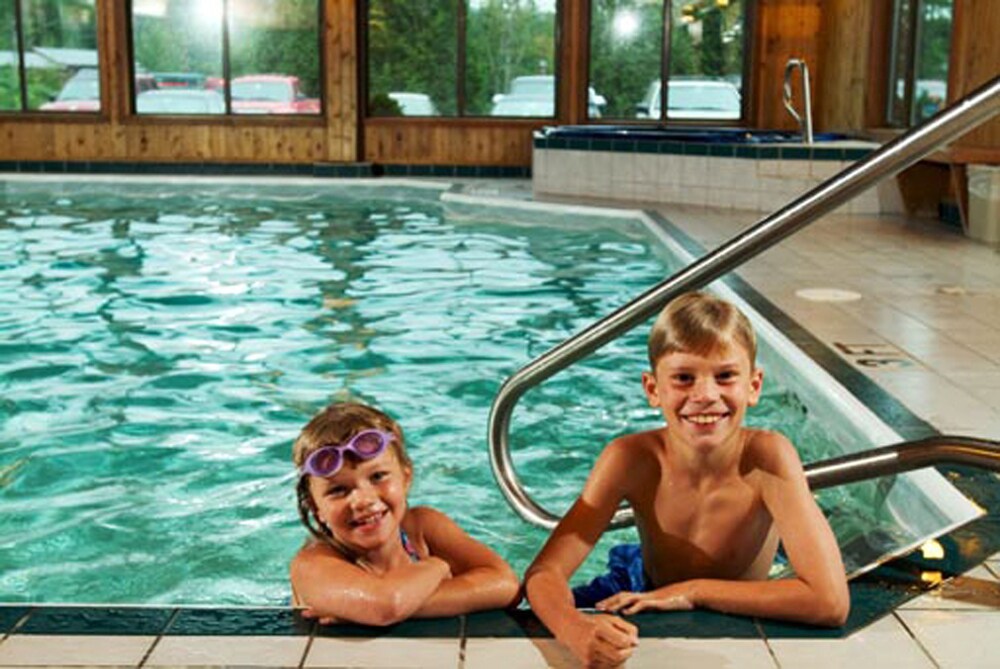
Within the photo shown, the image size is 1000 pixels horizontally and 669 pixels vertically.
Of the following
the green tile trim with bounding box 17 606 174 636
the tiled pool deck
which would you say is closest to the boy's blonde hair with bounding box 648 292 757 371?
the tiled pool deck

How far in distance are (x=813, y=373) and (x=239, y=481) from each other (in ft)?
6.51

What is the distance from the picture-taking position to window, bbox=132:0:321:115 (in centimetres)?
1337

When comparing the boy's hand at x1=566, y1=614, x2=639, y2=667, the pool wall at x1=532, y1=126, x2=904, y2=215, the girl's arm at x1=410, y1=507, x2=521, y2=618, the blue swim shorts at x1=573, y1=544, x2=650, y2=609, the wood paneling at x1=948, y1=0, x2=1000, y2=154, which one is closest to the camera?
the boy's hand at x1=566, y1=614, x2=639, y2=667

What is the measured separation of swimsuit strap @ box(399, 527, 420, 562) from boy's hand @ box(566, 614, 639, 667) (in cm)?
42

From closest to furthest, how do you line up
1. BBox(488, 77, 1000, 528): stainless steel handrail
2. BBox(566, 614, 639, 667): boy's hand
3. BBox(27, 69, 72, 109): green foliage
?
1. BBox(566, 614, 639, 667): boy's hand
2. BBox(488, 77, 1000, 528): stainless steel handrail
3. BBox(27, 69, 72, 109): green foliage

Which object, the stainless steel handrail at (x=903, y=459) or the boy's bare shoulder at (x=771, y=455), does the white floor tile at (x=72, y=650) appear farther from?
the stainless steel handrail at (x=903, y=459)

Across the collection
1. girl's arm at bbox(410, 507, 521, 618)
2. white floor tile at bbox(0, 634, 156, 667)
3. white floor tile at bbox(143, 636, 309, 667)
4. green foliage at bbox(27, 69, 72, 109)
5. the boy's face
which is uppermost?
green foliage at bbox(27, 69, 72, 109)

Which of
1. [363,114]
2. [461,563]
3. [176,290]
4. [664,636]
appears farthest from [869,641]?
[363,114]

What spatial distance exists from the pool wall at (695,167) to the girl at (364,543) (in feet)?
25.0

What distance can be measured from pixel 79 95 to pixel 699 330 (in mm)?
12543

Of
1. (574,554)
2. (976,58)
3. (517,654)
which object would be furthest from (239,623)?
(976,58)

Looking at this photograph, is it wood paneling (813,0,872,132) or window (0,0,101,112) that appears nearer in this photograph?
wood paneling (813,0,872,132)

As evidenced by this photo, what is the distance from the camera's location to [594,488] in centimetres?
238

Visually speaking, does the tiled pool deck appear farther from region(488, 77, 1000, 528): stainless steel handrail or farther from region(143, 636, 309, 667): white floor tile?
region(488, 77, 1000, 528): stainless steel handrail
